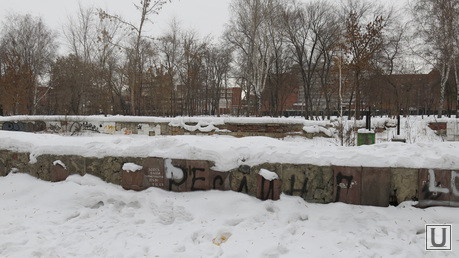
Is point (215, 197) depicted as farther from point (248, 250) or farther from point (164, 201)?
point (248, 250)

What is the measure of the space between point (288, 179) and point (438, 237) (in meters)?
1.67

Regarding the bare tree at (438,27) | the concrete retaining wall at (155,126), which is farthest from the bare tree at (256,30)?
the bare tree at (438,27)

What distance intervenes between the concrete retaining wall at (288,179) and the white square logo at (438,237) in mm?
395

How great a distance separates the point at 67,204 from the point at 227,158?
2.33 metres

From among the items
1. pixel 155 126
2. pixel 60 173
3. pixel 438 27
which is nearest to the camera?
pixel 60 173

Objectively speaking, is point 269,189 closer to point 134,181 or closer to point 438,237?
point 438,237

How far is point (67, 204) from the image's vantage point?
365cm

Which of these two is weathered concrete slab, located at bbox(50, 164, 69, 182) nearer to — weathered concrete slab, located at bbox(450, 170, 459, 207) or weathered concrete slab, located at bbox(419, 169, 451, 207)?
weathered concrete slab, located at bbox(419, 169, 451, 207)

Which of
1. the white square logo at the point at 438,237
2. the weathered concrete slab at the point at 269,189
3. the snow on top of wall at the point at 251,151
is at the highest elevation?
the snow on top of wall at the point at 251,151

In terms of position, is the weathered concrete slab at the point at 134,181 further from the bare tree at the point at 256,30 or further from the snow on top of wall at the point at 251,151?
the bare tree at the point at 256,30

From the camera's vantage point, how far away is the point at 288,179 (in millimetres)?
3564

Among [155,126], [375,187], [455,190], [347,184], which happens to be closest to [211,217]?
[347,184]

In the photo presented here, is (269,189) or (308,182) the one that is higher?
(308,182)

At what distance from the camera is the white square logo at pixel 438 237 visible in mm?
2531
